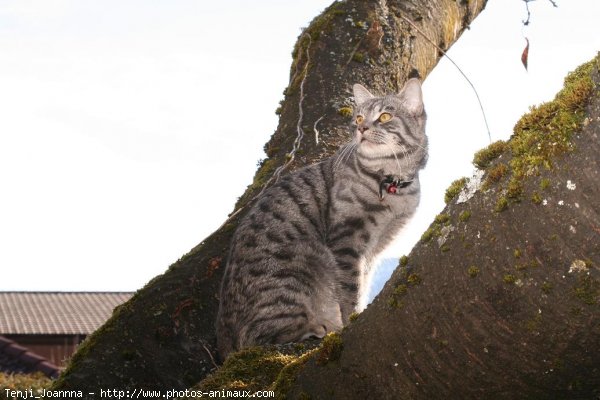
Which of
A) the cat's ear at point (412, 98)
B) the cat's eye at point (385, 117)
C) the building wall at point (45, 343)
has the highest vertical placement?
the cat's ear at point (412, 98)

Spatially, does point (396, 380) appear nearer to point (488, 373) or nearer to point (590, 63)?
point (488, 373)

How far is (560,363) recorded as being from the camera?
8.32 ft

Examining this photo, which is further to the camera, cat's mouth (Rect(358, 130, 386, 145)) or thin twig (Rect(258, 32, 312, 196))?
thin twig (Rect(258, 32, 312, 196))

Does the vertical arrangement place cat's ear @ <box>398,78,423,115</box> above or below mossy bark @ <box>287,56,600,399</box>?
above

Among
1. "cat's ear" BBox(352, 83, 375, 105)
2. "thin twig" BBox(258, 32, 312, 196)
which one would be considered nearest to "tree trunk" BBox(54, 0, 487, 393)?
"thin twig" BBox(258, 32, 312, 196)

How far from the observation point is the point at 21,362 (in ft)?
59.5

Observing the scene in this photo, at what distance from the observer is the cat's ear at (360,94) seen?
7363 millimetres

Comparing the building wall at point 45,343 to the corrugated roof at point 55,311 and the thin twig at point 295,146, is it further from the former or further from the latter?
the thin twig at point 295,146

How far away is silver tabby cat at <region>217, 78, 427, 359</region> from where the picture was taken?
6.16m

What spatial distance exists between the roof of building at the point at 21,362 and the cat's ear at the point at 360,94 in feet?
37.4

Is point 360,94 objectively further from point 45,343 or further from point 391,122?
point 45,343

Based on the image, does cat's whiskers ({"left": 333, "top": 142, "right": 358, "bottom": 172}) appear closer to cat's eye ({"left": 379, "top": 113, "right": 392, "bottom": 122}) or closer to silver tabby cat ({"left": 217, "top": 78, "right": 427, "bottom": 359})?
silver tabby cat ({"left": 217, "top": 78, "right": 427, "bottom": 359})

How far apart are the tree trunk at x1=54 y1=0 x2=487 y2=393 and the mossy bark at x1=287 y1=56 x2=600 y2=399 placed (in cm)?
310

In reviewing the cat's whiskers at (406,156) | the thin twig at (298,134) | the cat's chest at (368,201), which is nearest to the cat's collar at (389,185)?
the cat's chest at (368,201)
